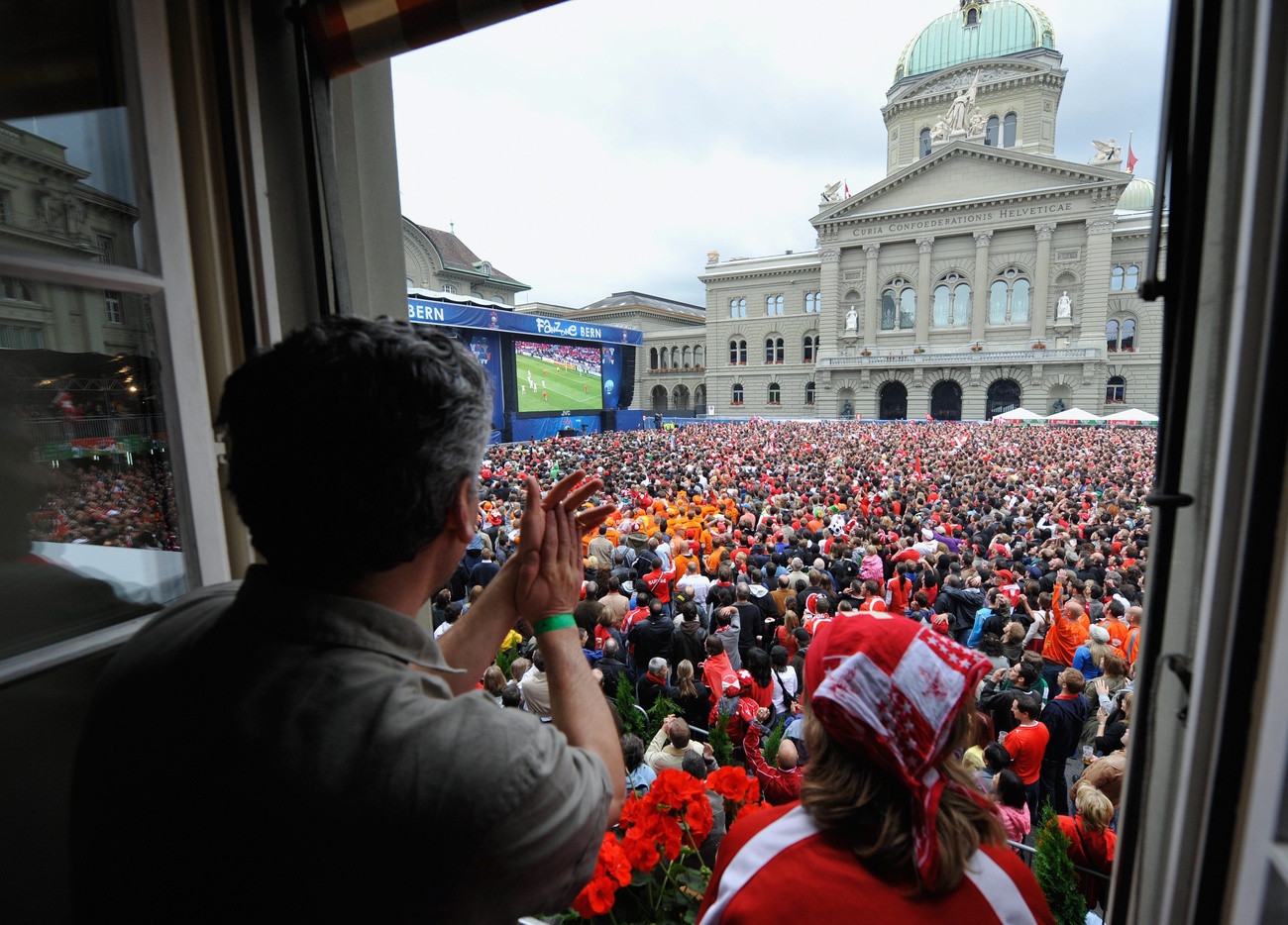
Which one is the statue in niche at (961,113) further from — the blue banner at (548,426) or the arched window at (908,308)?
the blue banner at (548,426)

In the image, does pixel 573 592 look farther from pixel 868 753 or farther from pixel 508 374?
pixel 508 374

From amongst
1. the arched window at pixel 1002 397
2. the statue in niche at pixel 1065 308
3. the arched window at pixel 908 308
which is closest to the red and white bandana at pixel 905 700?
the arched window at pixel 1002 397

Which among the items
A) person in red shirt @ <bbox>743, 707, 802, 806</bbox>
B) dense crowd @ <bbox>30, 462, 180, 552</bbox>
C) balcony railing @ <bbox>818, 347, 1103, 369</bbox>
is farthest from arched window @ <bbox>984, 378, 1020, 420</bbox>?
dense crowd @ <bbox>30, 462, 180, 552</bbox>

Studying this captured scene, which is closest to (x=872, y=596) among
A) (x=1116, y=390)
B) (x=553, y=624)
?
(x=553, y=624)

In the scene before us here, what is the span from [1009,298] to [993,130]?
16.2 metres

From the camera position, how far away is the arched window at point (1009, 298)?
3806 centimetres

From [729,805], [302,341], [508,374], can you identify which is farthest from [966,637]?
[508,374]

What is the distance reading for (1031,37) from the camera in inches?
1747

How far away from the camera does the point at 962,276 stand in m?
39.6

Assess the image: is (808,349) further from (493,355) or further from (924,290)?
(493,355)

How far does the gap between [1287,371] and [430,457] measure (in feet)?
3.61

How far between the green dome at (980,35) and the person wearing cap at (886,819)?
5819cm

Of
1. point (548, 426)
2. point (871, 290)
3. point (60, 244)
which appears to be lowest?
point (548, 426)

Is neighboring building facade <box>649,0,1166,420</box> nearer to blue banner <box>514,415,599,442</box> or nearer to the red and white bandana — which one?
blue banner <box>514,415,599,442</box>
